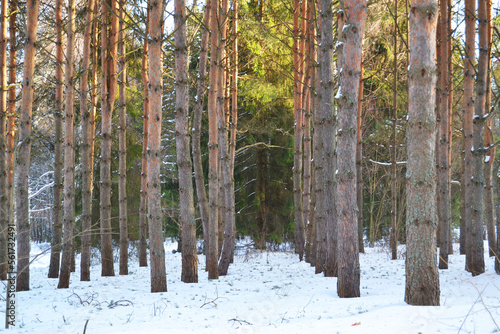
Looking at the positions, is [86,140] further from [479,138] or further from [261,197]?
[261,197]

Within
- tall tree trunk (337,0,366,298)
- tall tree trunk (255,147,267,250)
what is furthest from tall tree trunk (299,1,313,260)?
tall tree trunk (337,0,366,298)

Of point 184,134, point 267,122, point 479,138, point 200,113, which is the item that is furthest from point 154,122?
point 267,122

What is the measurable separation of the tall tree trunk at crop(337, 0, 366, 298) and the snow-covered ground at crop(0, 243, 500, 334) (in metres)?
0.96

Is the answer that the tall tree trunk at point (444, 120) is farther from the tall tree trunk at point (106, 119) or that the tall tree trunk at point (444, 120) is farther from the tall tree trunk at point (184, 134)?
the tall tree trunk at point (106, 119)

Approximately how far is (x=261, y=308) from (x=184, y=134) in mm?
3928

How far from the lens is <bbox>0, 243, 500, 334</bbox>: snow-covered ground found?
163 inches

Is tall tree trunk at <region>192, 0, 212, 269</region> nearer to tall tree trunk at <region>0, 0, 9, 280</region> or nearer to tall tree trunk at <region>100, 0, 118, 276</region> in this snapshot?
tall tree trunk at <region>100, 0, 118, 276</region>

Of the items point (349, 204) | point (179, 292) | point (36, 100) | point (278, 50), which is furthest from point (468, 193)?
point (36, 100)

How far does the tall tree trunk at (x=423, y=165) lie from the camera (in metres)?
5.00

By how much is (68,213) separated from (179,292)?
3331 millimetres

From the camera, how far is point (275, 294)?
294 inches

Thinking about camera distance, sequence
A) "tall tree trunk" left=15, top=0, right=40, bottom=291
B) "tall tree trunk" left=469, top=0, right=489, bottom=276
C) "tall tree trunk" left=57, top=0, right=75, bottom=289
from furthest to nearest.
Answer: "tall tree trunk" left=57, top=0, right=75, bottom=289, "tall tree trunk" left=469, top=0, right=489, bottom=276, "tall tree trunk" left=15, top=0, right=40, bottom=291

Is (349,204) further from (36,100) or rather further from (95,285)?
(36,100)

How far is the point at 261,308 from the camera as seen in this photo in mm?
6000
